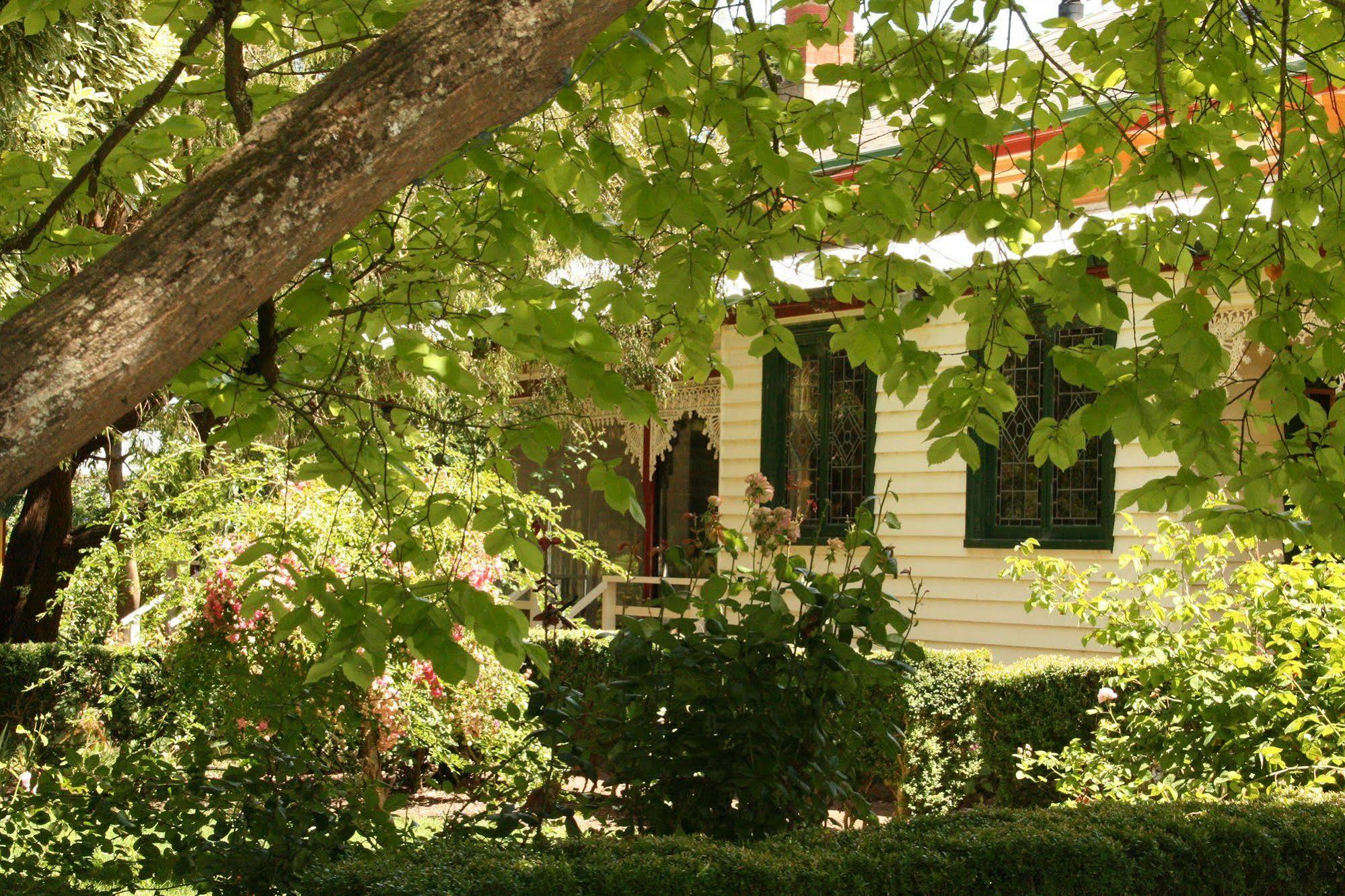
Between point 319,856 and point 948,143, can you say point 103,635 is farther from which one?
point 948,143

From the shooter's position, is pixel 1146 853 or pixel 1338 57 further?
pixel 1338 57

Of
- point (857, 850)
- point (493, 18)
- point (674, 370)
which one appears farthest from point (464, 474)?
point (674, 370)

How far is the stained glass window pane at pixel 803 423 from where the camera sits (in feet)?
40.4

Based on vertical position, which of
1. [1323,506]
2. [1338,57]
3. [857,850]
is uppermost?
[1338,57]

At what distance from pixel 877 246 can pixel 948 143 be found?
0.44 metres

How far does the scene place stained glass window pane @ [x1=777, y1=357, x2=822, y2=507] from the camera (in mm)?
12328

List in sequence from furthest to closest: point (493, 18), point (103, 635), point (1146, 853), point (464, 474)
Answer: point (103, 635) < point (464, 474) < point (1146, 853) < point (493, 18)

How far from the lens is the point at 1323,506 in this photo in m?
3.92

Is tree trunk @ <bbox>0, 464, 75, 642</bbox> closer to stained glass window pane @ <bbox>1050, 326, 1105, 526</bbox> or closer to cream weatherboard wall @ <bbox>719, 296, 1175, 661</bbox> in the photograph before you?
cream weatherboard wall @ <bbox>719, 296, 1175, 661</bbox>

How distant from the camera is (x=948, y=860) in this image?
3.98m

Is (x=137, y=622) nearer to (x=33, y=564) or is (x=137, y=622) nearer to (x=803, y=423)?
(x=33, y=564)

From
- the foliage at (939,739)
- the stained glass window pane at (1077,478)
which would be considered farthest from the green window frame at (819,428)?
the foliage at (939,739)

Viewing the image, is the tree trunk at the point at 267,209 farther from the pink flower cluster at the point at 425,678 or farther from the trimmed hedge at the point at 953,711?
the pink flower cluster at the point at 425,678

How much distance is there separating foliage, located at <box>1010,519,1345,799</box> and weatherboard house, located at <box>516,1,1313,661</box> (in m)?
2.29
